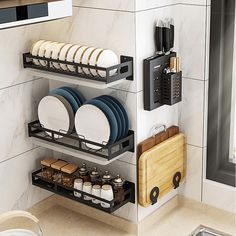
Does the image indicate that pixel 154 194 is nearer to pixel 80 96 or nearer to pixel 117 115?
pixel 117 115

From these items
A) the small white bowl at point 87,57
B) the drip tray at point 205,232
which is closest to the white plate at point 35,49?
the small white bowl at point 87,57

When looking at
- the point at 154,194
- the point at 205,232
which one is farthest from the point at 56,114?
the point at 205,232

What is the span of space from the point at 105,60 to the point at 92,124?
0.84ft

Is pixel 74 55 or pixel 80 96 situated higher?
pixel 74 55

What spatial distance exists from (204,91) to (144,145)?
1.06 feet

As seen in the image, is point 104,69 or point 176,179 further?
point 176,179

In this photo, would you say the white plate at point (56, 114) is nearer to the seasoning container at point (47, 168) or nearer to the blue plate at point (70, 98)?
the blue plate at point (70, 98)

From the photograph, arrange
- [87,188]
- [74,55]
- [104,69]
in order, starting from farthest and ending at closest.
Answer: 1. [87,188]
2. [74,55]
3. [104,69]

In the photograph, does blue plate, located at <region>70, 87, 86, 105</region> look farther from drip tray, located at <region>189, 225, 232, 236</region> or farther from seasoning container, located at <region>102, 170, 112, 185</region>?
drip tray, located at <region>189, 225, 232, 236</region>

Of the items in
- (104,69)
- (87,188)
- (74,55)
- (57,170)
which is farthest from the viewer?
(57,170)

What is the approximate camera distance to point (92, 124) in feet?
6.04

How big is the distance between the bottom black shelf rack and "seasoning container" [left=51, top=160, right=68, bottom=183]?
2 cm

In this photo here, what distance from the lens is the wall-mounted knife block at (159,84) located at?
5.84 ft

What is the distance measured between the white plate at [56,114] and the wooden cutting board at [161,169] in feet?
1.05
